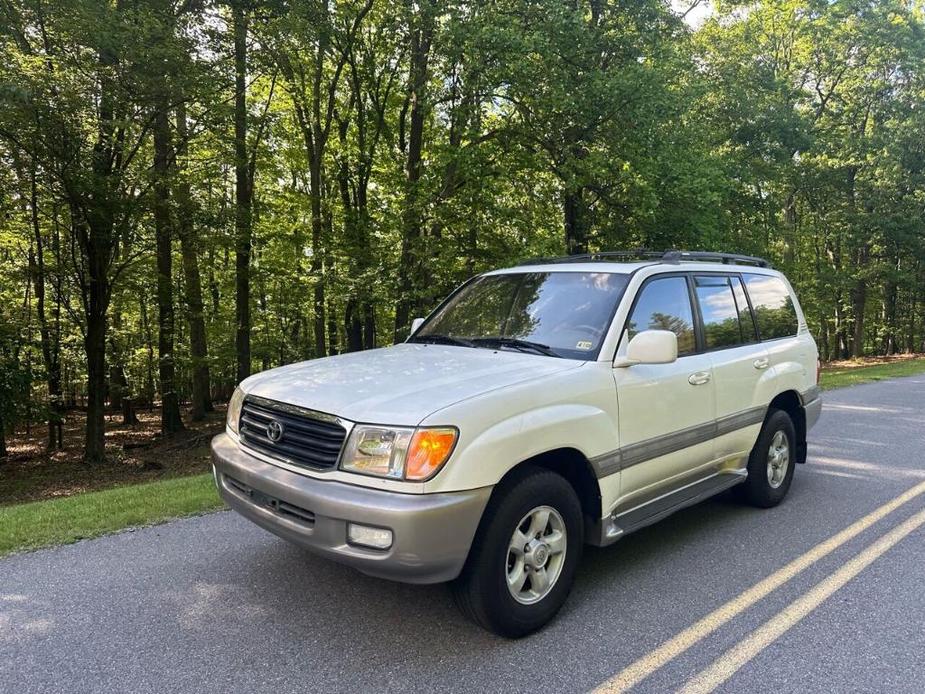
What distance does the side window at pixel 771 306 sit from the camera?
5.08 meters

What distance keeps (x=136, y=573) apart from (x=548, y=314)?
Result: 3087mm

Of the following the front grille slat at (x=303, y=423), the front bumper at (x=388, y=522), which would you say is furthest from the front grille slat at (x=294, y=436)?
the front bumper at (x=388, y=522)

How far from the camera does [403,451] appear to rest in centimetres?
277

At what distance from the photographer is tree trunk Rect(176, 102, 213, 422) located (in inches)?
465

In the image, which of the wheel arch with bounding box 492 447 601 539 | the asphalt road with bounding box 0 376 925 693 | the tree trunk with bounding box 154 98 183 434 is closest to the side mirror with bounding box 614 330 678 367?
the wheel arch with bounding box 492 447 601 539

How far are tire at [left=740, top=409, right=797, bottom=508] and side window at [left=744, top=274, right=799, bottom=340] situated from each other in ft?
2.33

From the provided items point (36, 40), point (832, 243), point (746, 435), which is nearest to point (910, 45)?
point (832, 243)

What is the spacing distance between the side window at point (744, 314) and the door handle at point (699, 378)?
0.78 meters

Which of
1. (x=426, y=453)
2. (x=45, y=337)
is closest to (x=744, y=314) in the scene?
(x=426, y=453)

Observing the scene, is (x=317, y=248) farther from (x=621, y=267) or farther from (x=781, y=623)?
(x=781, y=623)

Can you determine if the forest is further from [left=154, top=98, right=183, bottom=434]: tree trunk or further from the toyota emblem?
the toyota emblem

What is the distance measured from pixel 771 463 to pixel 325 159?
16866mm

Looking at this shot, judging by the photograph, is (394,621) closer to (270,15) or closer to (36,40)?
(36,40)

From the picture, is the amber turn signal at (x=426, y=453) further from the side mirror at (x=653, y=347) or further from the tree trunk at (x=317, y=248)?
the tree trunk at (x=317, y=248)
